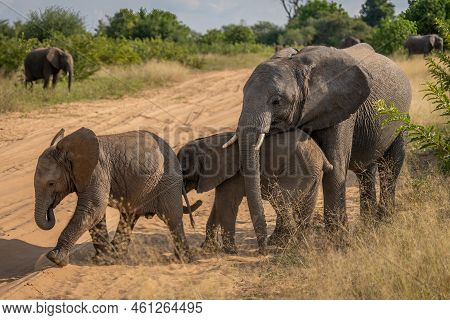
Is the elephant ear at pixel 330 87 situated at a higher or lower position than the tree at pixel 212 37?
lower

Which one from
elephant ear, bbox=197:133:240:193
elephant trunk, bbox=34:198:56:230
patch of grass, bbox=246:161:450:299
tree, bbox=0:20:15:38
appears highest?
tree, bbox=0:20:15:38

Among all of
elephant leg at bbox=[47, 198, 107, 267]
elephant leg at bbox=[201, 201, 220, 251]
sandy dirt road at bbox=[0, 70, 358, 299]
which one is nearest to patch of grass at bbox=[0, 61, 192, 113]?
sandy dirt road at bbox=[0, 70, 358, 299]

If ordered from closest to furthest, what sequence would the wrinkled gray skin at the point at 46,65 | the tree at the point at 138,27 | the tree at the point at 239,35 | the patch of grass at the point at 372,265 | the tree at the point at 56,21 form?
the patch of grass at the point at 372,265 → the wrinkled gray skin at the point at 46,65 → the tree at the point at 56,21 → the tree at the point at 138,27 → the tree at the point at 239,35

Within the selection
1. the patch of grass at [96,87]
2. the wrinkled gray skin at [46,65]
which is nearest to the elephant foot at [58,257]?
the patch of grass at [96,87]

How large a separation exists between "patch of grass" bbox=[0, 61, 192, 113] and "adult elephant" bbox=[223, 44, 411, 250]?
9952mm

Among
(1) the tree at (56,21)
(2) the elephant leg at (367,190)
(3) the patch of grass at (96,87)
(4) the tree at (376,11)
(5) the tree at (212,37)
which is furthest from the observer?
(4) the tree at (376,11)

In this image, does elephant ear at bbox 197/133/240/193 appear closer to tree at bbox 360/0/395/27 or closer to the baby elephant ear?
the baby elephant ear

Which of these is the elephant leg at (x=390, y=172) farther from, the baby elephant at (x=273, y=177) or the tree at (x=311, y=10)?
the tree at (x=311, y=10)

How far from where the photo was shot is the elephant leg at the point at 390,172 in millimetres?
7637

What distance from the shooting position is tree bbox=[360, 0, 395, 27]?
173ft

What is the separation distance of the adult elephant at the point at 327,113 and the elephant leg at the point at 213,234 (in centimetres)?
51

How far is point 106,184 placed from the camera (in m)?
6.37

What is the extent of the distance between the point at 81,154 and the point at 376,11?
5205 cm

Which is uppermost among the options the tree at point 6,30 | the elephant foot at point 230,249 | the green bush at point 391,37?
the tree at point 6,30
